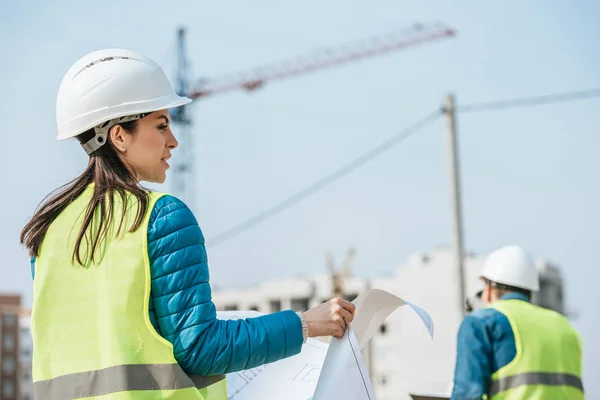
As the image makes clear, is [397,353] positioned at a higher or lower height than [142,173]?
lower

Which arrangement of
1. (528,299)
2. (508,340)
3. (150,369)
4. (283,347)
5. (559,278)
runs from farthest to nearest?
(559,278)
(528,299)
(508,340)
(283,347)
(150,369)

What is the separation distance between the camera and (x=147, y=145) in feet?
8.51

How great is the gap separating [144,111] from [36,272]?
1.58 ft

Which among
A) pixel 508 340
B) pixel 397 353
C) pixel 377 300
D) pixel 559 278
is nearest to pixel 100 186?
pixel 377 300

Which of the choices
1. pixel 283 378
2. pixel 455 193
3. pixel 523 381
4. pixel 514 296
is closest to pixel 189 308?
pixel 283 378

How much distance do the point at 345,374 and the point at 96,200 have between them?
0.81 m

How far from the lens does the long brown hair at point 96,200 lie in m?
2.42

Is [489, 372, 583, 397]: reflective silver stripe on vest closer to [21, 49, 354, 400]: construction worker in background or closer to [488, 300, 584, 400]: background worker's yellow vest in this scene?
[488, 300, 584, 400]: background worker's yellow vest

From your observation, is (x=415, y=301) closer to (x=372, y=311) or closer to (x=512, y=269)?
(x=512, y=269)

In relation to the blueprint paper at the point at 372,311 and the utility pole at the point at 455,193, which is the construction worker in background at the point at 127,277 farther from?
the utility pole at the point at 455,193

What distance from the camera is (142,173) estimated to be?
2.61 meters

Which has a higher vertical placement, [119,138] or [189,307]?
[119,138]

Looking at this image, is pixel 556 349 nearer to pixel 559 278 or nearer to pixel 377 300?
pixel 377 300

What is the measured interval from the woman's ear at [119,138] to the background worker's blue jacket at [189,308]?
9.3 inches
